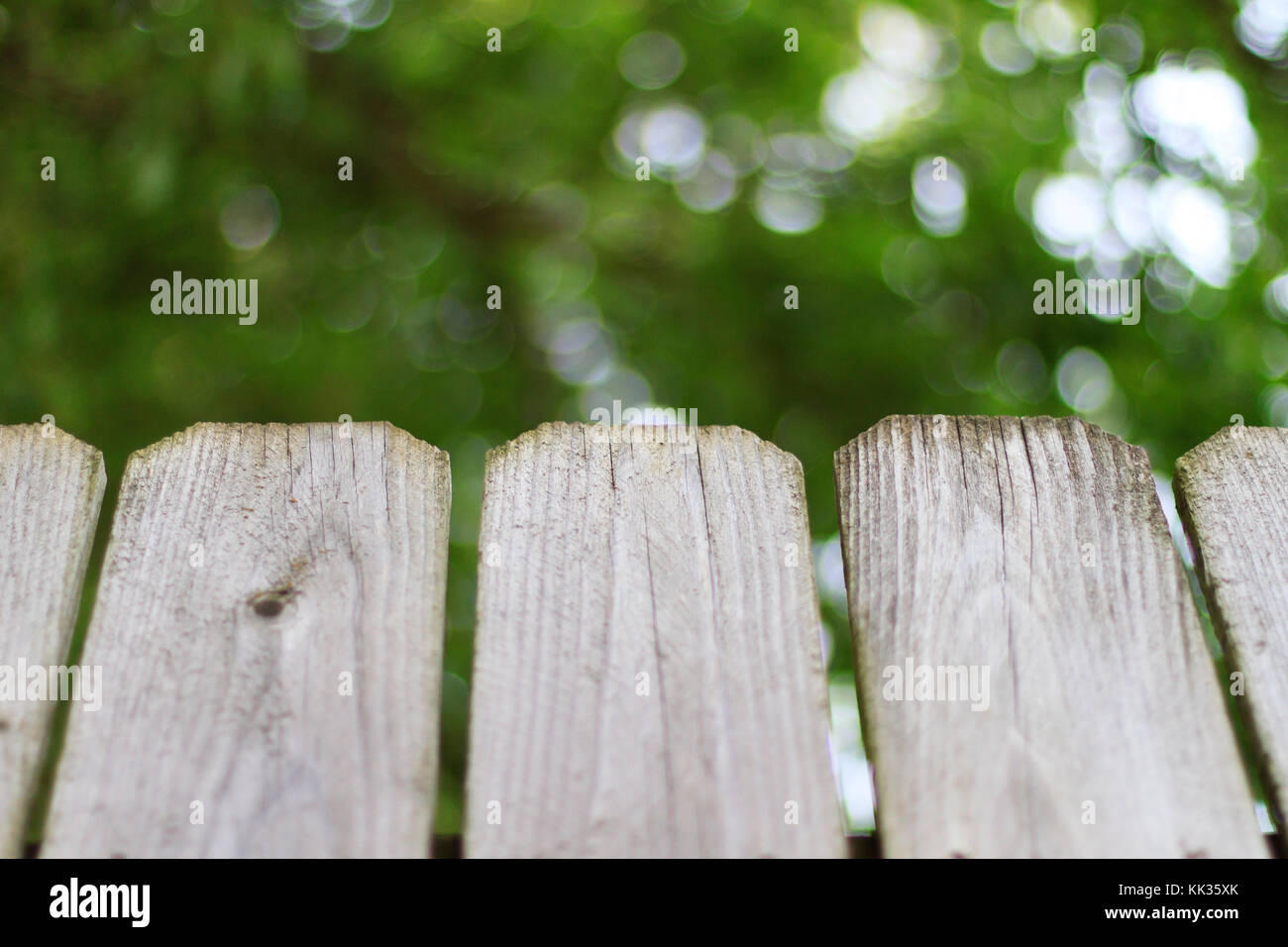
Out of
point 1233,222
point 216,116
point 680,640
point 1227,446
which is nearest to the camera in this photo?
point 680,640

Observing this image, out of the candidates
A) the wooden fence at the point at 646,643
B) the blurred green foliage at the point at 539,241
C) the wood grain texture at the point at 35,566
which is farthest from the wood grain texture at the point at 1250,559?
the blurred green foliage at the point at 539,241

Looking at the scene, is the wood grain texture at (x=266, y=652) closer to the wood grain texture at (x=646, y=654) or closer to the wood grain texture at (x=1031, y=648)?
the wood grain texture at (x=646, y=654)

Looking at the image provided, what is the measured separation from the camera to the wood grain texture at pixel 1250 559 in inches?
34.6

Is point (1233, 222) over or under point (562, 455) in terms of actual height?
over

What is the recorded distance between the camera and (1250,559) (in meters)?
0.96

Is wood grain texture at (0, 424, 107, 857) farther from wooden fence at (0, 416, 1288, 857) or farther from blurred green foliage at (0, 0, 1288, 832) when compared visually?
blurred green foliage at (0, 0, 1288, 832)

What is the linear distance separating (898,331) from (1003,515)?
5.97 ft

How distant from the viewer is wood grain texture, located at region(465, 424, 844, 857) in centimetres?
81

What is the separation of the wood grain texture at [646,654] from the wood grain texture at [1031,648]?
0.07 metres

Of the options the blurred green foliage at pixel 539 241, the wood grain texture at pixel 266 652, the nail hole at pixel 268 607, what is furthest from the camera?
the blurred green foliage at pixel 539 241

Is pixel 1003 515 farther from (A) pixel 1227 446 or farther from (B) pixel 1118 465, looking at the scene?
(A) pixel 1227 446

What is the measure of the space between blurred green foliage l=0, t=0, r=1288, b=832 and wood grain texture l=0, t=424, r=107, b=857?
150cm

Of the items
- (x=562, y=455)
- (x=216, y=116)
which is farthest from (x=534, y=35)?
(x=562, y=455)

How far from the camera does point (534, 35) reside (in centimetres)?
267
